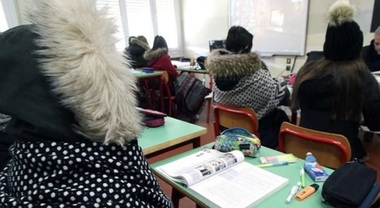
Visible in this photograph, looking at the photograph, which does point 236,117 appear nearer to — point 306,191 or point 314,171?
point 314,171

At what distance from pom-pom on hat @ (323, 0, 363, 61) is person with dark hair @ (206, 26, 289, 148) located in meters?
0.47

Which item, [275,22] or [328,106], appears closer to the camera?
[328,106]

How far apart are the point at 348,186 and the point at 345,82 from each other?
2.69ft

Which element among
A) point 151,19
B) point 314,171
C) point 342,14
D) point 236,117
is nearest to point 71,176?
point 314,171

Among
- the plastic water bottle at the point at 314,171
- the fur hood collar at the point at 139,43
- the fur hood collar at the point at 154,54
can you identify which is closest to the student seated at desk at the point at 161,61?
the fur hood collar at the point at 154,54

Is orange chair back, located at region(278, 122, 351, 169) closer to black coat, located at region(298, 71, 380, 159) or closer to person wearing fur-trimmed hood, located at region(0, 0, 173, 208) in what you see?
black coat, located at region(298, 71, 380, 159)

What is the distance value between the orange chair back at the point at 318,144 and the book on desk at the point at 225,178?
387mm

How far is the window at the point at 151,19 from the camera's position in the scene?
5219 mm

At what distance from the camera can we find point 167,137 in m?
1.36

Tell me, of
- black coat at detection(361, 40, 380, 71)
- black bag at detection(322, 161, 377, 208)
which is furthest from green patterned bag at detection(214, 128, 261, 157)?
black coat at detection(361, 40, 380, 71)

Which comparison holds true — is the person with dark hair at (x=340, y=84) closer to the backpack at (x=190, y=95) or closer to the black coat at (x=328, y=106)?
the black coat at (x=328, y=106)

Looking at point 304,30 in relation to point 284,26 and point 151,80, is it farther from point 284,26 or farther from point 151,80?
point 151,80

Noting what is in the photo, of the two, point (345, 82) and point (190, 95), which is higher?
point (345, 82)

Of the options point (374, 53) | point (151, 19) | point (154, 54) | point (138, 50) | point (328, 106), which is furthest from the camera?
point (151, 19)
